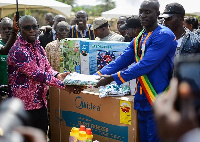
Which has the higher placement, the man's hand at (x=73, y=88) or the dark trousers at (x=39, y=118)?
the man's hand at (x=73, y=88)

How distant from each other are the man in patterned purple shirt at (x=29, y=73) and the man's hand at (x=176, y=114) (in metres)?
3.00

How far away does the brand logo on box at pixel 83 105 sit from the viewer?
4496mm

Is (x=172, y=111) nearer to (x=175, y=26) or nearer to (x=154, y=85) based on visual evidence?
(x=154, y=85)

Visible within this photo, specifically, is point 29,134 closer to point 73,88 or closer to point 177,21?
point 73,88

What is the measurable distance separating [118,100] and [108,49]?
2.29 ft

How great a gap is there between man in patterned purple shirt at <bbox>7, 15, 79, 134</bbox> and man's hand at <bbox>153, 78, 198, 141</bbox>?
3.00 meters

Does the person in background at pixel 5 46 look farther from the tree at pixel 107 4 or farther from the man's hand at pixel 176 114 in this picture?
the tree at pixel 107 4

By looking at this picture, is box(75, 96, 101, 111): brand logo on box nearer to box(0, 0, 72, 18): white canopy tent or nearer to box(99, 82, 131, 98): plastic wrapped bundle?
box(99, 82, 131, 98): plastic wrapped bundle

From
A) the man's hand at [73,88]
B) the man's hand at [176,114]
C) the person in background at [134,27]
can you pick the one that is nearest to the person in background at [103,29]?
the person in background at [134,27]

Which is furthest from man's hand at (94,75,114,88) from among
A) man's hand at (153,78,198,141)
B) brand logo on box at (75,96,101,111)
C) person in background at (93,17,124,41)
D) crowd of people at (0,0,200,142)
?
man's hand at (153,78,198,141)

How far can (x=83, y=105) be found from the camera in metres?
4.67

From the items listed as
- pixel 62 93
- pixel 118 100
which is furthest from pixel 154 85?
pixel 62 93

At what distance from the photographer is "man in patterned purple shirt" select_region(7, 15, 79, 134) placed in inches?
158

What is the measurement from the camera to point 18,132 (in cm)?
119
